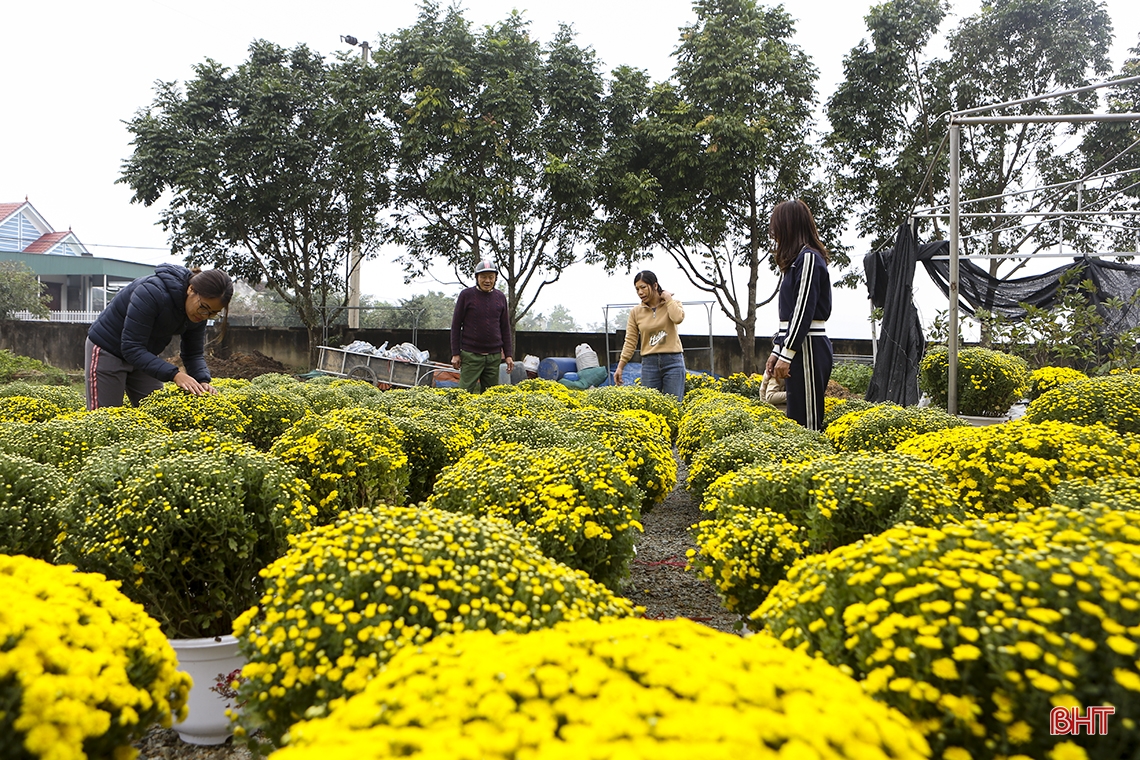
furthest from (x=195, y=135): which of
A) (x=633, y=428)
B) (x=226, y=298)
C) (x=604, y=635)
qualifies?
(x=604, y=635)

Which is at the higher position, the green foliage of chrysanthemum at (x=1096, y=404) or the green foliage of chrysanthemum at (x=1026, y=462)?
the green foliage of chrysanthemum at (x=1096, y=404)

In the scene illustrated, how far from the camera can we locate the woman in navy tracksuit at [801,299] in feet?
15.4

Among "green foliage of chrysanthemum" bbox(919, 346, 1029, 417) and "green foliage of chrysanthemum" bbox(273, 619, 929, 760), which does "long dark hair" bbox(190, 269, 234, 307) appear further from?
"green foliage of chrysanthemum" bbox(919, 346, 1029, 417)

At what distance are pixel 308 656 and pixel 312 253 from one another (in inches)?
847

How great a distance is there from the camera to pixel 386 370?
16.0 metres

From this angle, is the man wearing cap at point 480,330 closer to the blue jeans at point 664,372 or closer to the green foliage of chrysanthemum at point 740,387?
the blue jeans at point 664,372

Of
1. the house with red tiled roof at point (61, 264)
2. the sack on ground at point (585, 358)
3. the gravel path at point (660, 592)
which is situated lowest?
the gravel path at point (660, 592)

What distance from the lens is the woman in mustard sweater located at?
7.83 m

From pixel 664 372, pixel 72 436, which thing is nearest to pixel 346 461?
pixel 72 436

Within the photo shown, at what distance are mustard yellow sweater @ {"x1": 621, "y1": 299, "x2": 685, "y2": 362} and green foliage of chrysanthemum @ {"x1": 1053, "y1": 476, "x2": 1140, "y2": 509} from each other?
5.19m

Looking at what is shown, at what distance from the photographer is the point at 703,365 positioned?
2145 cm

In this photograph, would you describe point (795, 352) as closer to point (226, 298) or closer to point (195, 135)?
point (226, 298)

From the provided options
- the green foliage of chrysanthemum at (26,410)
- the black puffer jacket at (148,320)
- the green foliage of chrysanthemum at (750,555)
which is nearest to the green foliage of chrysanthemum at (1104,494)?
the green foliage of chrysanthemum at (750,555)

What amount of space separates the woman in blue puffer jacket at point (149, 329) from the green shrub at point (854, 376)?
14046 millimetres
